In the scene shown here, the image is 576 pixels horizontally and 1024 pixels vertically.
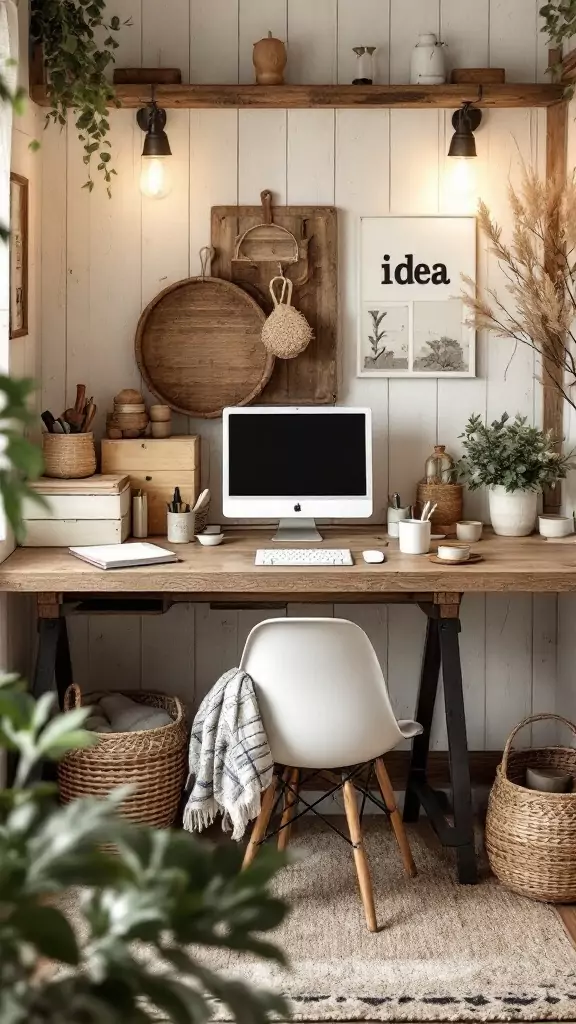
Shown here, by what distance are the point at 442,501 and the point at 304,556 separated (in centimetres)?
64

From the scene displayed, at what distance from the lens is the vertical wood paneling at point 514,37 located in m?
3.79

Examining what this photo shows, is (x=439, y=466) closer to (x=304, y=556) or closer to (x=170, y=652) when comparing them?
(x=304, y=556)

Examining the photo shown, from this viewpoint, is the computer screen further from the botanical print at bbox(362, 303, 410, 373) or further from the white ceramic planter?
the white ceramic planter

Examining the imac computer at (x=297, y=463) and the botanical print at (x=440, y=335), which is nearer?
the imac computer at (x=297, y=463)

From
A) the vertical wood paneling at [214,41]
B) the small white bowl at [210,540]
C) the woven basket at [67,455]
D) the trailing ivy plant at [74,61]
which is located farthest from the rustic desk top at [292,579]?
the vertical wood paneling at [214,41]

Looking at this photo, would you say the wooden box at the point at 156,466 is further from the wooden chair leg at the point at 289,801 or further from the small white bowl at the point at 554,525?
the small white bowl at the point at 554,525

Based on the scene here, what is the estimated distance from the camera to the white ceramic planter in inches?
145

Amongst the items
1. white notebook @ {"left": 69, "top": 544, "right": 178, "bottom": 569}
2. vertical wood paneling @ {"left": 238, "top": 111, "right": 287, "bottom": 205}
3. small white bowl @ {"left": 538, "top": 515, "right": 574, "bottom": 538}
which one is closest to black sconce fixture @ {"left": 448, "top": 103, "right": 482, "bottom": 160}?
vertical wood paneling @ {"left": 238, "top": 111, "right": 287, "bottom": 205}

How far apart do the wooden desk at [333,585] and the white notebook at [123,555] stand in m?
0.03

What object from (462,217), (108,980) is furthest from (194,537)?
(108,980)

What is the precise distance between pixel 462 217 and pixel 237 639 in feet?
4.89

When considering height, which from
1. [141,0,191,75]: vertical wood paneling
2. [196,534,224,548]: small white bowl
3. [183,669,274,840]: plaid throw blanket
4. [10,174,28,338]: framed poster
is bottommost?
[183,669,274,840]: plaid throw blanket

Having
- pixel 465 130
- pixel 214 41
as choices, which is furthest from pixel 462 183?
pixel 214 41

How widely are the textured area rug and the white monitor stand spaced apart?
901 mm
